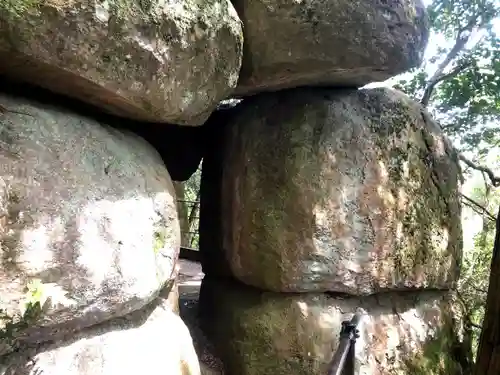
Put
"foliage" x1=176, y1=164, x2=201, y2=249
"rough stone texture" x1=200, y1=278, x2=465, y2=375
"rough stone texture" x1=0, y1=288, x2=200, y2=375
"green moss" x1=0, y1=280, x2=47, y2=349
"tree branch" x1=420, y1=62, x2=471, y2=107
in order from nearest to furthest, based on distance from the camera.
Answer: "green moss" x1=0, y1=280, x2=47, y2=349
"rough stone texture" x1=0, y1=288, x2=200, y2=375
"rough stone texture" x1=200, y1=278, x2=465, y2=375
"tree branch" x1=420, y1=62, x2=471, y2=107
"foliage" x1=176, y1=164, x2=201, y2=249

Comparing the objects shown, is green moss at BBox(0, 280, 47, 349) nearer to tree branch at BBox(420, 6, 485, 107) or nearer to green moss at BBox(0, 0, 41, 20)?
green moss at BBox(0, 0, 41, 20)

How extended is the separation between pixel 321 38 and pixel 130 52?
4.20ft

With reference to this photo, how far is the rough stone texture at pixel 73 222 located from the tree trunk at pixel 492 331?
6.23 feet

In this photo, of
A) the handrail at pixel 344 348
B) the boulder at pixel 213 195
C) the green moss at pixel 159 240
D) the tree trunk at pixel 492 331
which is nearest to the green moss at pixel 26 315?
the green moss at pixel 159 240

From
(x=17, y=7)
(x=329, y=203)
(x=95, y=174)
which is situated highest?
(x=17, y=7)

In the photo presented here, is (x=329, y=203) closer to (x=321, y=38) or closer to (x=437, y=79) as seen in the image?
(x=321, y=38)

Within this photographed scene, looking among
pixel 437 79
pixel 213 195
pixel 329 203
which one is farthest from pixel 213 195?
pixel 437 79

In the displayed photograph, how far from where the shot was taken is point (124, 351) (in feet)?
7.45

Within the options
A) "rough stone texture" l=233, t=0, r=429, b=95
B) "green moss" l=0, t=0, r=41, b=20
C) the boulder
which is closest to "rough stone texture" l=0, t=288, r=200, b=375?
the boulder

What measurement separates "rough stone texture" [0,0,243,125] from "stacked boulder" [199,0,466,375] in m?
0.48

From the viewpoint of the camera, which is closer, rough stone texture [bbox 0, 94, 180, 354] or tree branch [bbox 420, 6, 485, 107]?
rough stone texture [bbox 0, 94, 180, 354]

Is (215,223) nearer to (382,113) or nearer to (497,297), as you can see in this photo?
(382,113)

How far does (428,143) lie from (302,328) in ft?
5.69

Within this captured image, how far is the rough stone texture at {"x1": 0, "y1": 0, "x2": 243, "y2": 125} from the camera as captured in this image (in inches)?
77.0
